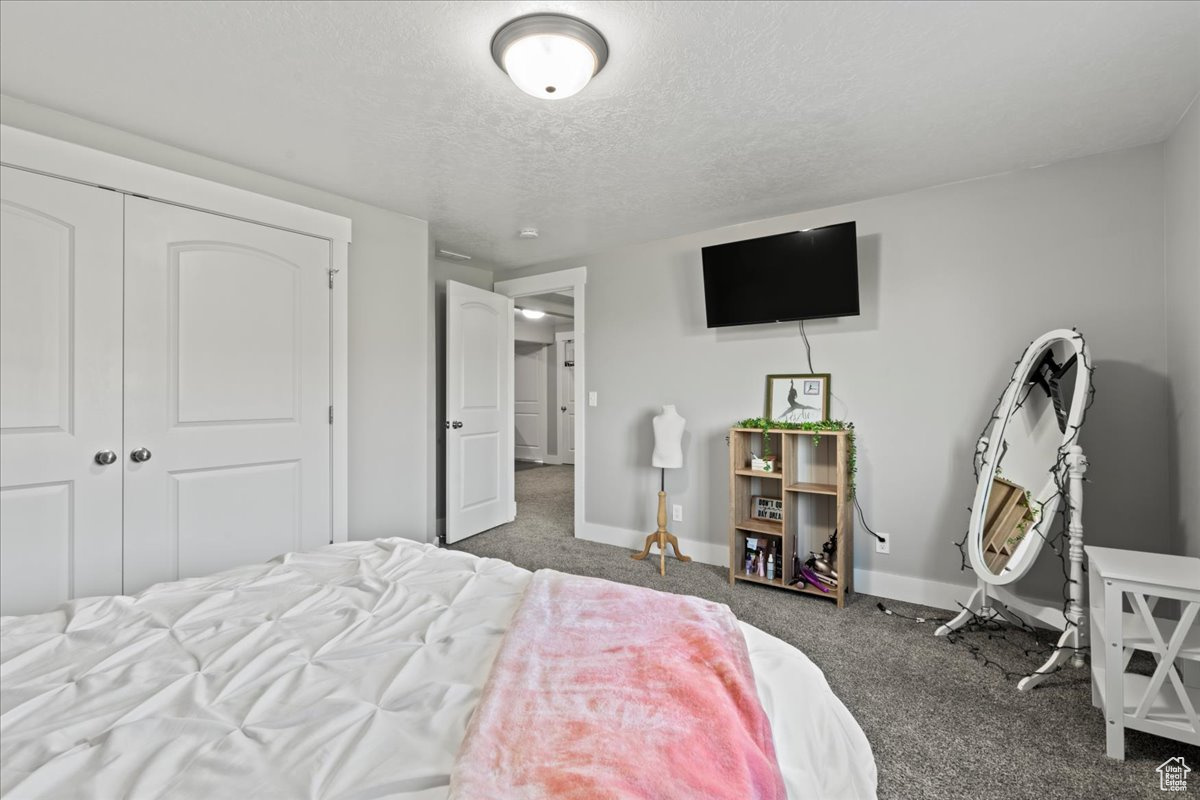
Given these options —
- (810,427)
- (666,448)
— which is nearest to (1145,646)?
(810,427)

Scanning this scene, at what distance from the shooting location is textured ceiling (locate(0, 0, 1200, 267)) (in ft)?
5.12

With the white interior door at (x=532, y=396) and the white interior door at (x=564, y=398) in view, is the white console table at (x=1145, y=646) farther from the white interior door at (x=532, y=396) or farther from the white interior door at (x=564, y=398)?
the white interior door at (x=532, y=396)

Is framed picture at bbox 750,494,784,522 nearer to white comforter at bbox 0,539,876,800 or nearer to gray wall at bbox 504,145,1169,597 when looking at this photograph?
gray wall at bbox 504,145,1169,597

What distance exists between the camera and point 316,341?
9.30 ft

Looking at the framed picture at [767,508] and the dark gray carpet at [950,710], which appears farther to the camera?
the framed picture at [767,508]

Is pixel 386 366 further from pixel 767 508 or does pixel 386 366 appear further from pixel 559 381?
pixel 559 381

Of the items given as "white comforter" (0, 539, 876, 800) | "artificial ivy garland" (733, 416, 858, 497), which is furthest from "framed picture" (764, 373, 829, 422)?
"white comforter" (0, 539, 876, 800)

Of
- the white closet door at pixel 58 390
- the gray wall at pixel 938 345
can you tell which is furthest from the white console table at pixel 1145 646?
the white closet door at pixel 58 390

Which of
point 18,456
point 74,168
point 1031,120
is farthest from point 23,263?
point 1031,120

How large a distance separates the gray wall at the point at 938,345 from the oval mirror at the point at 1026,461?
24 cm

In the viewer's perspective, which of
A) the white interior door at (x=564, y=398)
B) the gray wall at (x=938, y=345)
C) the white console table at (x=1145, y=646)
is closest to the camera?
the white console table at (x=1145, y=646)

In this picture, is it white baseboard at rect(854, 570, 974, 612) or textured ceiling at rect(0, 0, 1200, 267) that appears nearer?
textured ceiling at rect(0, 0, 1200, 267)

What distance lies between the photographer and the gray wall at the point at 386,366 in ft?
10.0

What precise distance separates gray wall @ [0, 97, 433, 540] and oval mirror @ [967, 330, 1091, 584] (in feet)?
10.4
